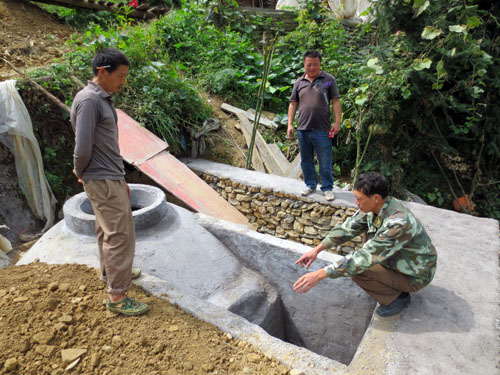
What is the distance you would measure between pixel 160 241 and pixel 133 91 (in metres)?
3.52

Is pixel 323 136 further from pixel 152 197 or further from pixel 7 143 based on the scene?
pixel 7 143

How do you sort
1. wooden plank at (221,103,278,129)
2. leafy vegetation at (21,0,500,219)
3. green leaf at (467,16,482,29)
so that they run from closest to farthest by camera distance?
green leaf at (467,16,482,29) < leafy vegetation at (21,0,500,219) < wooden plank at (221,103,278,129)

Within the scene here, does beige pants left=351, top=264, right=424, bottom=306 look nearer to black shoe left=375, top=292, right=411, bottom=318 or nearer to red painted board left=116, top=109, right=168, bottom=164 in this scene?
black shoe left=375, top=292, right=411, bottom=318

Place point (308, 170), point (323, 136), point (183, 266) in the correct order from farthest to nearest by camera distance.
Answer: point (308, 170) → point (323, 136) → point (183, 266)

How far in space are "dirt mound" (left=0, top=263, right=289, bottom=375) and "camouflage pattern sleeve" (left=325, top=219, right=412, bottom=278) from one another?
2.45 feet

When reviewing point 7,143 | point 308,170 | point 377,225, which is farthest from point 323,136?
point 7,143

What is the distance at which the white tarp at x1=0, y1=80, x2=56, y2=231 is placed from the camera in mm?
4438

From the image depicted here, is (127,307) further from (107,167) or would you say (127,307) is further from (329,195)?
(329,195)

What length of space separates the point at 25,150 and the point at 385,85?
5.15m

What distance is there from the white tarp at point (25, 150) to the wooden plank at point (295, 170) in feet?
12.2

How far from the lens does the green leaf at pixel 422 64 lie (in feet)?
13.5

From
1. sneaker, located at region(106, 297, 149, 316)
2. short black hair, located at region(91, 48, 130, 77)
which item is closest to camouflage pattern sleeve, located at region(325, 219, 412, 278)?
sneaker, located at region(106, 297, 149, 316)

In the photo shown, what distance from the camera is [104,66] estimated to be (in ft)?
6.42

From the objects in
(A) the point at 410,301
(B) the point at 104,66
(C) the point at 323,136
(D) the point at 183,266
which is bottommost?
(D) the point at 183,266
